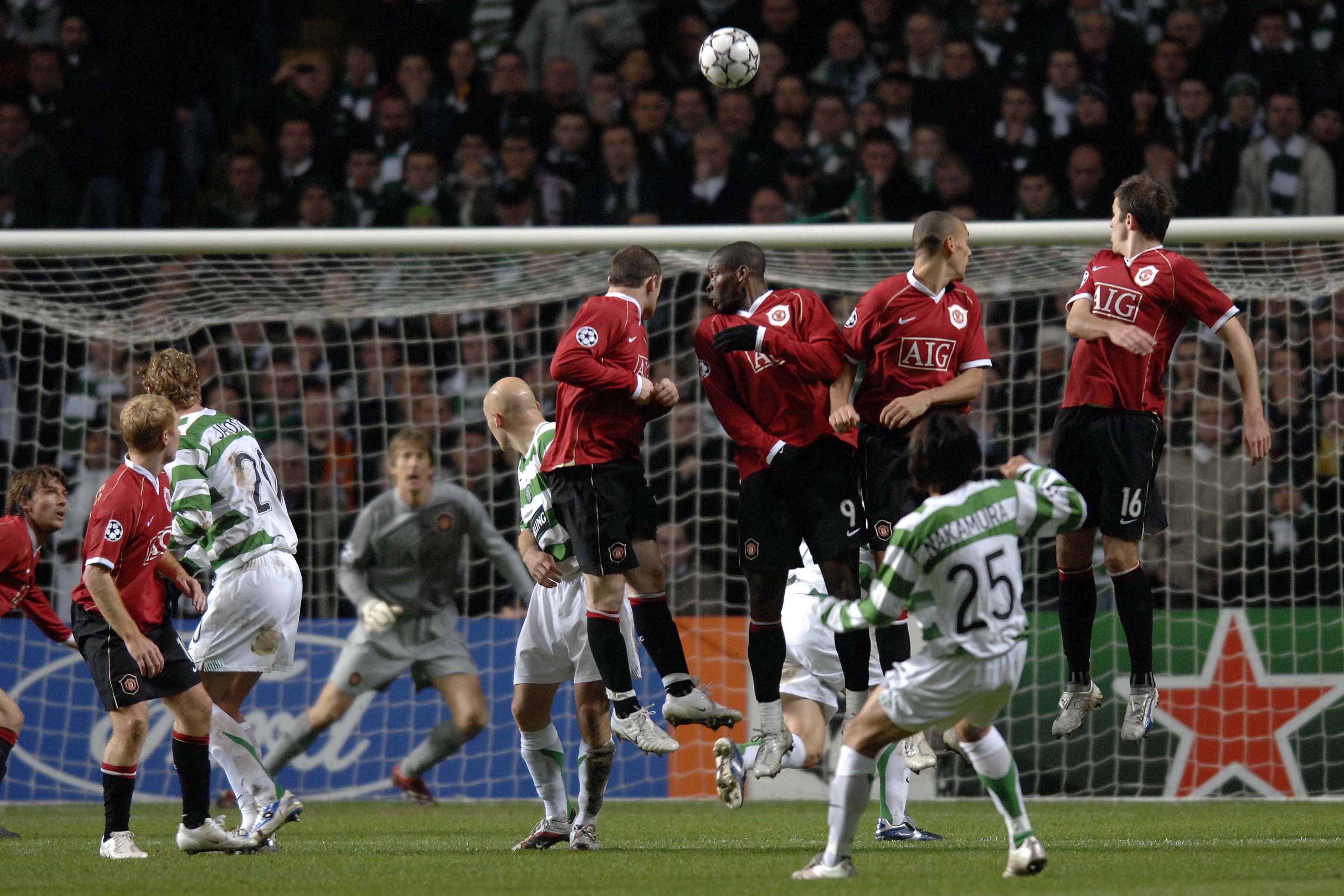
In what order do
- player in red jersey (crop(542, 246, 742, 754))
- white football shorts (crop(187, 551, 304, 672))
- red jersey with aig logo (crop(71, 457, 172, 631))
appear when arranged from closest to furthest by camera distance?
red jersey with aig logo (crop(71, 457, 172, 631)) → player in red jersey (crop(542, 246, 742, 754)) → white football shorts (crop(187, 551, 304, 672))

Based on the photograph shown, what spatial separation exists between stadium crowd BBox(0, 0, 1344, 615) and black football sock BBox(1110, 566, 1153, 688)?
3.22 meters

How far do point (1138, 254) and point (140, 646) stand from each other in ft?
15.1

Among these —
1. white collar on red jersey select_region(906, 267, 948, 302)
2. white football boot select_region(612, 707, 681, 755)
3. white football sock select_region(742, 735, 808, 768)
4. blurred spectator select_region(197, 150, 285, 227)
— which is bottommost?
white football sock select_region(742, 735, 808, 768)

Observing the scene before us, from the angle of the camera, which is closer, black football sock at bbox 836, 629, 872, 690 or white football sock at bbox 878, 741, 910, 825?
black football sock at bbox 836, 629, 872, 690

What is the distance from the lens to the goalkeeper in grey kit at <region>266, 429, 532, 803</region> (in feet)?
32.4

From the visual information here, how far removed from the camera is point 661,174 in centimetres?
1282

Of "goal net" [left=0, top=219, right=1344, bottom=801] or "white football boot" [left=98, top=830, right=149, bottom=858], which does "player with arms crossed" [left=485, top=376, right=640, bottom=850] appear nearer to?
"white football boot" [left=98, top=830, right=149, bottom=858]

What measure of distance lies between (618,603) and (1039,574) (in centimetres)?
459

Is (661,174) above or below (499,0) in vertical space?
below

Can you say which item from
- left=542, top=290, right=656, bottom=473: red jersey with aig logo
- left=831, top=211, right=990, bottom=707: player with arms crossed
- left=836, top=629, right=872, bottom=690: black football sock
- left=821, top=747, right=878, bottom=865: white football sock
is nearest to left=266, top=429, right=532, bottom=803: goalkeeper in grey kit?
left=542, top=290, right=656, bottom=473: red jersey with aig logo

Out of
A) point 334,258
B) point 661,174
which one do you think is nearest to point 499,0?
point 661,174

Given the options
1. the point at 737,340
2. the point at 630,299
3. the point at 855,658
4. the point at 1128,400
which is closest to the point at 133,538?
the point at 630,299

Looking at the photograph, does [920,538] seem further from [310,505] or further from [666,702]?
[310,505]

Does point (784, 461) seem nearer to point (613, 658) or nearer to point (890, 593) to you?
point (613, 658)
